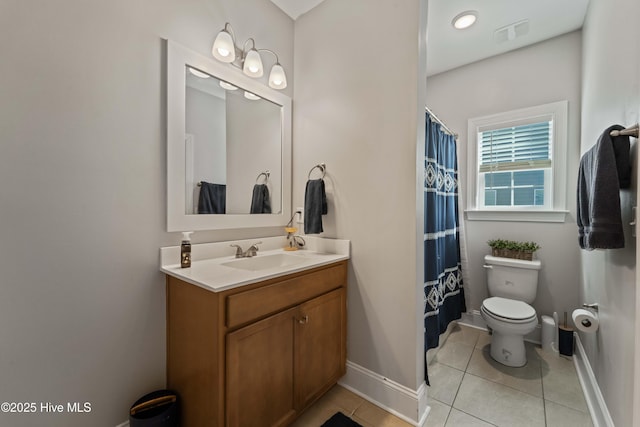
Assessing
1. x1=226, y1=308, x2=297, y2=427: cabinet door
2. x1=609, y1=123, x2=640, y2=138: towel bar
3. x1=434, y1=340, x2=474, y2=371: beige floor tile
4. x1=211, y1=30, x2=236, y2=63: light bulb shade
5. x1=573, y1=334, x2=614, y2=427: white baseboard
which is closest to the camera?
x1=609, y1=123, x2=640, y2=138: towel bar

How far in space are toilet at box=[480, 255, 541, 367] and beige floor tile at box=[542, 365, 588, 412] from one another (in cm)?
17

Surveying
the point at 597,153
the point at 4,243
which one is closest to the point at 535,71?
→ the point at 597,153

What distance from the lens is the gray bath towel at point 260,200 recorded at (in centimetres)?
182

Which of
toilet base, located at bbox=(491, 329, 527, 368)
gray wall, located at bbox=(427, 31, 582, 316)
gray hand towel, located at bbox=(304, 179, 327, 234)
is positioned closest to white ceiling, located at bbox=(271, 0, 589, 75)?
gray wall, located at bbox=(427, 31, 582, 316)

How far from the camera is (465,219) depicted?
262cm

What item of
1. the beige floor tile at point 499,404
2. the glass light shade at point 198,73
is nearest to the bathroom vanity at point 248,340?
the beige floor tile at point 499,404

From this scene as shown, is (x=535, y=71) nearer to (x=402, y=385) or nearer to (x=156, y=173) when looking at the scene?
(x=402, y=385)

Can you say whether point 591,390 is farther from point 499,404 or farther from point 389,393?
point 389,393

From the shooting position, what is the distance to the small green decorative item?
222cm

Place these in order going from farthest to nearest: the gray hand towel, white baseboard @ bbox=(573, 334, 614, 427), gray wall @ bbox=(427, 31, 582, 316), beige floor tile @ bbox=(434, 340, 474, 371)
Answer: gray wall @ bbox=(427, 31, 582, 316), beige floor tile @ bbox=(434, 340, 474, 371), the gray hand towel, white baseboard @ bbox=(573, 334, 614, 427)

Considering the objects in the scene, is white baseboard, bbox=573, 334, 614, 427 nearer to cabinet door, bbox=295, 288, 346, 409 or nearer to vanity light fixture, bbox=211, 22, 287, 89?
cabinet door, bbox=295, 288, 346, 409

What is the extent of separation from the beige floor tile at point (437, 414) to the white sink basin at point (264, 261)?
1139mm

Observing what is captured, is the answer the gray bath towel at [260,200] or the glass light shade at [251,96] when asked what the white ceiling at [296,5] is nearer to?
the glass light shade at [251,96]

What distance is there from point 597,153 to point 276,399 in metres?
1.84
